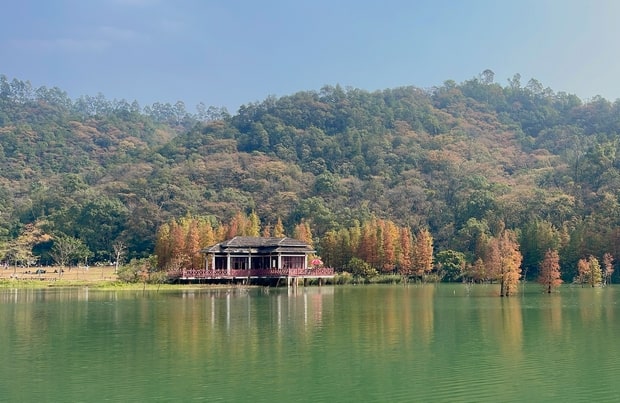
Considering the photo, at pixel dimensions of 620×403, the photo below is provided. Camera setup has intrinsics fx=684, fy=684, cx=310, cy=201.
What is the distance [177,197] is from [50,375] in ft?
276

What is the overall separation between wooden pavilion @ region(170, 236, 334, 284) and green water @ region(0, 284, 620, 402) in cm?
2316

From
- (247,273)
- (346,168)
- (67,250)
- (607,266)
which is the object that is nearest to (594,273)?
(607,266)

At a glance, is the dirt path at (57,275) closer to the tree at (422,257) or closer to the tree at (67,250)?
the tree at (67,250)

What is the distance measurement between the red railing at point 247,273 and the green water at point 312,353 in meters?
21.2

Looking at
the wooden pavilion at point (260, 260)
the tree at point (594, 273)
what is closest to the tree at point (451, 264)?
the wooden pavilion at point (260, 260)

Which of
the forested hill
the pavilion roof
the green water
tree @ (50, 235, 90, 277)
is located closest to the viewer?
the green water

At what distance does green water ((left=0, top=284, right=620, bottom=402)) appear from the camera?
16.4 m

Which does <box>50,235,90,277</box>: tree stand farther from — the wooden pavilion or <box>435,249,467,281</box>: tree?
<box>435,249,467,281</box>: tree

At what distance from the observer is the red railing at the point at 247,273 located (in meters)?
60.0

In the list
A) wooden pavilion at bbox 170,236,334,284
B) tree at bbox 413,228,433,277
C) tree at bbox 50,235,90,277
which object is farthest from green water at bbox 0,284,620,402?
tree at bbox 50,235,90,277

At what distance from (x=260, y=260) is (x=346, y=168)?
60.8 m

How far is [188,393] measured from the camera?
16.2 metres

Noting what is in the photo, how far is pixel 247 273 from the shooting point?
6275 cm

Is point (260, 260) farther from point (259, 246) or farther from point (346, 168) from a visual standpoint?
point (346, 168)
